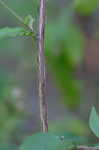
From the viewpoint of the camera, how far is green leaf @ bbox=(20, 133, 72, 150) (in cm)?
116

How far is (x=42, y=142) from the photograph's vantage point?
3.80 feet

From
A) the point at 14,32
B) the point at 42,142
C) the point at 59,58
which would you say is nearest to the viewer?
the point at 42,142

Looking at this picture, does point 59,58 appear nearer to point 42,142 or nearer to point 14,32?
point 14,32

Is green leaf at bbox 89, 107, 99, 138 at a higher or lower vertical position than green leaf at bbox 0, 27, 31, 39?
lower

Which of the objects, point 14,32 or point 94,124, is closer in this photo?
point 94,124

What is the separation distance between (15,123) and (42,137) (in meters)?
1.42

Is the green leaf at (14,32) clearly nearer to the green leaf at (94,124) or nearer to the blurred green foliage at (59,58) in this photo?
the green leaf at (94,124)

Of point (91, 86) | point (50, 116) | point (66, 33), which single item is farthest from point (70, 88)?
point (50, 116)

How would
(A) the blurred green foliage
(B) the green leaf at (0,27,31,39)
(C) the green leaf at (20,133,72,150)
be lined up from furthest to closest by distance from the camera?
(A) the blurred green foliage, (B) the green leaf at (0,27,31,39), (C) the green leaf at (20,133,72,150)

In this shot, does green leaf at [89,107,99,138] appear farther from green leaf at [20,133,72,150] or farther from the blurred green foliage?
the blurred green foliage

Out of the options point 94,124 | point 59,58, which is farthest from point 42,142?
point 59,58

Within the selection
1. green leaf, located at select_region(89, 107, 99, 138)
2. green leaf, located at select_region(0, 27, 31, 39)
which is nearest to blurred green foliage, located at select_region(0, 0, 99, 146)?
green leaf, located at select_region(0, 27, 31, 39)

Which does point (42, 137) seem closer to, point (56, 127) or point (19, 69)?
point (56, 127)

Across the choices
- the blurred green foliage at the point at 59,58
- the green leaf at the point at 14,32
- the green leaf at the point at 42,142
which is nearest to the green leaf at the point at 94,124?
the green leaf at the point at 42,142
